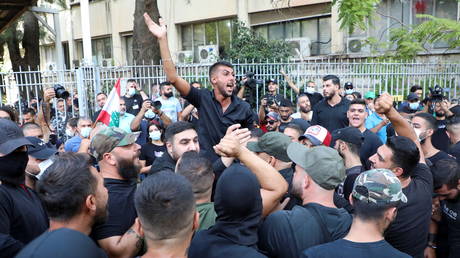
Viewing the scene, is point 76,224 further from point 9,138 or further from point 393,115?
point 393,115

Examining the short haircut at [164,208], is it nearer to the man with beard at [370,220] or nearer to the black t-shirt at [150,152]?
the man with beard at [370,220]

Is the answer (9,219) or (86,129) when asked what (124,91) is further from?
(9,219)

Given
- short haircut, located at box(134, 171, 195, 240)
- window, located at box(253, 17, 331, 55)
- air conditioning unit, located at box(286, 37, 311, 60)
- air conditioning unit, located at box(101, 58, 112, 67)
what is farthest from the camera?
air conditioning unit, located at box(101, 58, 112, 67)

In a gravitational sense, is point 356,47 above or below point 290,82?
above

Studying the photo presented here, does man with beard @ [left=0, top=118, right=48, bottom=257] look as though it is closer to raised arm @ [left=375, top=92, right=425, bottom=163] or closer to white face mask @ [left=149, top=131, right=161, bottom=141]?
raised arm @ [left=375, top=92, right=425, bottom=163]

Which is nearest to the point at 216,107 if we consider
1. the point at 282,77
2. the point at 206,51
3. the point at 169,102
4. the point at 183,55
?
the point at 169,102

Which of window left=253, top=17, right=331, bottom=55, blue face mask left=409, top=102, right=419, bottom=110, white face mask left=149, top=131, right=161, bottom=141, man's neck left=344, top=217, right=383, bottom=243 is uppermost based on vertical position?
window left=253, top=17, right=331, bottom=55

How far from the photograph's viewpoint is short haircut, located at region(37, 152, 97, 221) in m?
1.97

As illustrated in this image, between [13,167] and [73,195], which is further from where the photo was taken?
[13,167]

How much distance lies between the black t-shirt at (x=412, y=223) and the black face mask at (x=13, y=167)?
8.17 feet

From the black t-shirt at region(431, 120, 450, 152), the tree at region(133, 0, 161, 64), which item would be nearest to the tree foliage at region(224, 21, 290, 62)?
the tree at region(133, 0, 161, 64)

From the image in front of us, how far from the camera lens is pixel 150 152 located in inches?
218

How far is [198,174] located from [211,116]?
67.1 inches

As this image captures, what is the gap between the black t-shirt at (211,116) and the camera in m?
4.09
